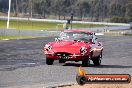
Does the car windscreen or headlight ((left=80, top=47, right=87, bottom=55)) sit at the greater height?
the car windscreen

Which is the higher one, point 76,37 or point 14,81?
point 76,37

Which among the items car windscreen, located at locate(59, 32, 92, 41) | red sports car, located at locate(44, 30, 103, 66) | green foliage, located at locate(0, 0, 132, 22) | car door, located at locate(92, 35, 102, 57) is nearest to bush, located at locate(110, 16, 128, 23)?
green foliage, located at locate(0, 0, 132, 22)

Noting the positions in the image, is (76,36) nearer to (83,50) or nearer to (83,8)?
(83,50)

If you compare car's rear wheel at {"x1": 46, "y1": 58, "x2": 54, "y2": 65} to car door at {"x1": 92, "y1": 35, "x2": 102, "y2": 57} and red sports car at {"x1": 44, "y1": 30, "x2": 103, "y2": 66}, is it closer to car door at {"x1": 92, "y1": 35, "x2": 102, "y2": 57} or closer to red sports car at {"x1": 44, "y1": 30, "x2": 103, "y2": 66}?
red sports car at {"x1": 44, "y1": 30, "x2": 103, "y2": 66}

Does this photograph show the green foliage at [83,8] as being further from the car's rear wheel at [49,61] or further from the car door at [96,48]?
the car's rear wheel at [49,61]

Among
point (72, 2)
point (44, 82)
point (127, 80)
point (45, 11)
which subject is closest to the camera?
point (127, 80)

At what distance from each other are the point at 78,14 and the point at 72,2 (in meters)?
20.6

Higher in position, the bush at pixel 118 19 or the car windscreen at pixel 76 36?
the bush at pixel 118 19

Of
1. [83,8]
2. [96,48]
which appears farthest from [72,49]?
[83,8]

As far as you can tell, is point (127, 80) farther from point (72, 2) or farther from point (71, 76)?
point (72, 2)

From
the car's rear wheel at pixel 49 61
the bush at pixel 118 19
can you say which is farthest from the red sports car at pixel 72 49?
the bush at pixel 118 19

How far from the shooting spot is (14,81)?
12.5m

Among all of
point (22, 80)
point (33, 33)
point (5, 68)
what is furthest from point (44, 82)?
point (33, 33)

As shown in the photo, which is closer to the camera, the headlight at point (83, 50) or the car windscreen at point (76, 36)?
the headlight at point (83, 50)
